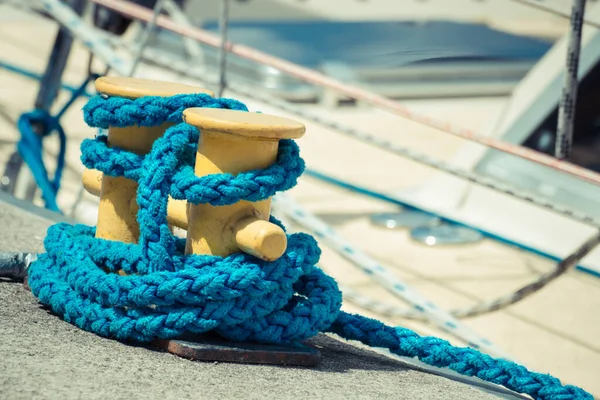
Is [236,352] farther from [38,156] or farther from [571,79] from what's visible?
[38,156]

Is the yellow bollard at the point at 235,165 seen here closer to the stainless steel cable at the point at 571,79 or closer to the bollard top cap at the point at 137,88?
the bollard top cap at the point at 137,88

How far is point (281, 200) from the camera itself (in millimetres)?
2168

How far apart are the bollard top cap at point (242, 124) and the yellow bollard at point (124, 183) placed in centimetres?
14

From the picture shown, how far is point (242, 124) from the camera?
119 cm

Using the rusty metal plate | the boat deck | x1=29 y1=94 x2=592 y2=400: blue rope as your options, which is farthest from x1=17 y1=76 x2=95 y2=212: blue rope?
the rusty metal plate

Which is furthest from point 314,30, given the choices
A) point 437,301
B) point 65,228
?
point 65,228

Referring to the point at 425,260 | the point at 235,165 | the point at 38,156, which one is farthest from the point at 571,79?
the point at 425,260

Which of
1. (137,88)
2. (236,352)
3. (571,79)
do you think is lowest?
(236,352)

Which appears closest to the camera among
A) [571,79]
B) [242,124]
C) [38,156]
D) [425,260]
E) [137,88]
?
[242,124]

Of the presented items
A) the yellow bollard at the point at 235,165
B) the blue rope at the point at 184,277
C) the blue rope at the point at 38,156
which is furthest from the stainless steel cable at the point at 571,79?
the blue rope at the point at 38,156

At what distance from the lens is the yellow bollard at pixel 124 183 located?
1364 millimetres

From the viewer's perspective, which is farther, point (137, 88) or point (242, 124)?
point (137, 88)

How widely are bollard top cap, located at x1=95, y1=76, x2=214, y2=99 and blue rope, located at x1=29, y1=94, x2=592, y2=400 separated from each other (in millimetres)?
24

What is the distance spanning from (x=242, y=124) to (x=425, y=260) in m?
2.35
